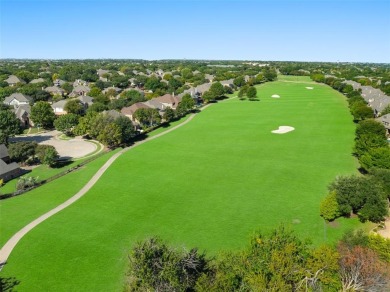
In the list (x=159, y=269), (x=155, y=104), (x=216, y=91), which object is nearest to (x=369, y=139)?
(x=159, y=269)

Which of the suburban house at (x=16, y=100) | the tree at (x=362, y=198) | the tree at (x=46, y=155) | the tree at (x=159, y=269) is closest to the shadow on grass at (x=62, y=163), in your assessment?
the tree at (x=46, y=155)

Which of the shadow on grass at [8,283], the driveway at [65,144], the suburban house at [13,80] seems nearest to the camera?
the shadow on grass at [8,283]

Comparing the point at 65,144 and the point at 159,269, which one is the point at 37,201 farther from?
the point at 65,144

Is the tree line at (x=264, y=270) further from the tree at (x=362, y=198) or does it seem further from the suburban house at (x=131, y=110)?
the suburban house at (x=131, y=110)

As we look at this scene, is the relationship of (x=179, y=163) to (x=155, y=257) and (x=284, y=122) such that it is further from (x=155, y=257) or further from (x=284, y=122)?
(x=284, y=122)

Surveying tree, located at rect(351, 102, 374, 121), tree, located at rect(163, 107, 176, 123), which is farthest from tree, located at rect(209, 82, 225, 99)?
tree, located at rect(351, 102, 374, 121)
